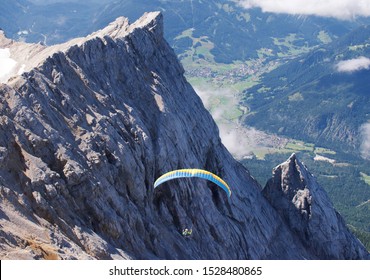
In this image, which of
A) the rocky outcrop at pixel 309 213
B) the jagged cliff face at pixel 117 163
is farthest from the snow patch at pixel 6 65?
the rocky outcrop at pixel 309 213

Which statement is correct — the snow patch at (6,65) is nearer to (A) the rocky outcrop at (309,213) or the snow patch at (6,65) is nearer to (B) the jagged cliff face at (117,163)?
(B) the jagged cliff face at (117,163)

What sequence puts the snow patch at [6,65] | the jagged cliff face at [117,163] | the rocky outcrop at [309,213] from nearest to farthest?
the jagged cliff face at [117,163] → the snow patch at [6,65] → the rocky outcrop at [309,213]

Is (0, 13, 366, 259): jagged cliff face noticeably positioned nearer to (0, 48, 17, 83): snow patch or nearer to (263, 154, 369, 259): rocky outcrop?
(0, 48, 17, 83): snow patch

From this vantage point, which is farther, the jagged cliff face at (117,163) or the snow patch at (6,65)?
the snow patch at (6,65)

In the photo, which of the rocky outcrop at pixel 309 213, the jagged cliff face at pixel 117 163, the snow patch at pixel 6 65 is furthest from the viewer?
the rocky outcrop at pixel 309 213

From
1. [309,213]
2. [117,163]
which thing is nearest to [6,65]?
[117,163]

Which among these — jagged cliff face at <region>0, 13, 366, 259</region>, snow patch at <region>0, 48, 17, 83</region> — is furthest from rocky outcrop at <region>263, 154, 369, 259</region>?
snow patch at <region>0, 48, 17, 83</region>

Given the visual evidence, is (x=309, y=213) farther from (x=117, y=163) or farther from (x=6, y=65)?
(x=6, y=65)
